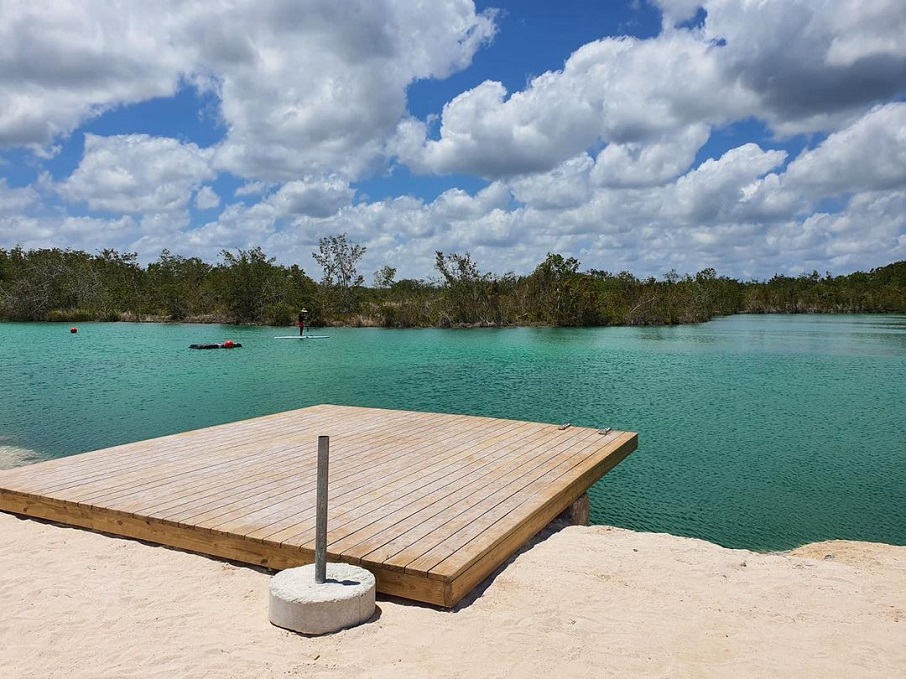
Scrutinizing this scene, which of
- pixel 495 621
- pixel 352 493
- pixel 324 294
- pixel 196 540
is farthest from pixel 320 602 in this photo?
pixel 324 294

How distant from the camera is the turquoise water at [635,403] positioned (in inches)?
280

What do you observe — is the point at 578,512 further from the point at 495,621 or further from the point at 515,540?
the point at 495,621

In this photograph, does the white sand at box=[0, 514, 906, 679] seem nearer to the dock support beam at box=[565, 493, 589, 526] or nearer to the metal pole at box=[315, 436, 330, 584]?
the metal pole at box=[315, 436, 330, 584]

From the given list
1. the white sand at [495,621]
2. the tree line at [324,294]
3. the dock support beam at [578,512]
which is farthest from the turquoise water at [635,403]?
the tree line at [324,294]

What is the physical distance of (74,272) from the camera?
53.3 meters

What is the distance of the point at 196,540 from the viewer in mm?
4109

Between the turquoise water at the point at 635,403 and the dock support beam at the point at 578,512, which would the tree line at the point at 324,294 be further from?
the dock support beam at the point at 578,512

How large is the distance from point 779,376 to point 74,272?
55.1 meters

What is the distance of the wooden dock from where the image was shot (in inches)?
148

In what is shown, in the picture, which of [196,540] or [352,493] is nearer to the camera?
[196,540]

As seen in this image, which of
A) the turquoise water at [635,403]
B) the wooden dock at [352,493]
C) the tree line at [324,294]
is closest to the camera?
the wooden dock at [352,493]

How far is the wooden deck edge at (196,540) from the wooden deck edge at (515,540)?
13cm

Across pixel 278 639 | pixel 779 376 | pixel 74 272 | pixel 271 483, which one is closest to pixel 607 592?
pixel 278 639

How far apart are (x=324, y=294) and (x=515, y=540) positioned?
1788 inches
